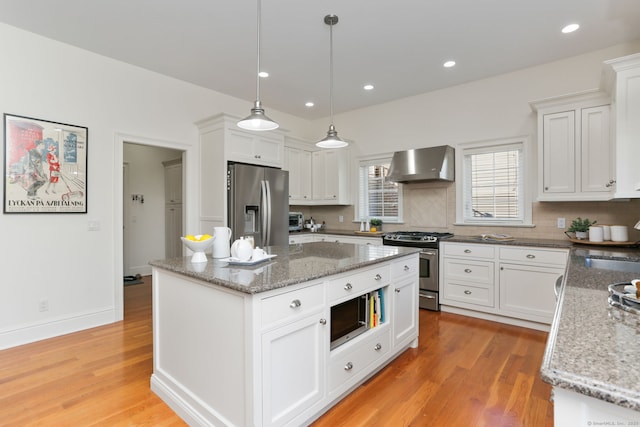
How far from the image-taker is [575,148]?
3258 millimetres

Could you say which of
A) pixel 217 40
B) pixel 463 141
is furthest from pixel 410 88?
pixel 217 40

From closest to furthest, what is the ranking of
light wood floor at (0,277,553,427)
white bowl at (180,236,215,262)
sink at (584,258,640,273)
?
light wood floor at (0,277,553,427) → white bowl at (180,236,215,262) → sink at (584,258,640,273)

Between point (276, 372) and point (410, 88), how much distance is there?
4052mm

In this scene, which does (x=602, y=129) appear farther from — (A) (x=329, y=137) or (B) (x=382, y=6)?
(A) (x=329, y=137)

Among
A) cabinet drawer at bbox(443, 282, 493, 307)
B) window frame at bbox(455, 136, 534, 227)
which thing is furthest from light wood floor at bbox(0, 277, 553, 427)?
window frame at bbox(455, 136, 534, 227)

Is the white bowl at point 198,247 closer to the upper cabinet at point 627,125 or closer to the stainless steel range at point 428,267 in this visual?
the stainless steel range at point 428,267

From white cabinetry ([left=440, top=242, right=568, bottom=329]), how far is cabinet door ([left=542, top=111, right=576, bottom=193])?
0.69 m

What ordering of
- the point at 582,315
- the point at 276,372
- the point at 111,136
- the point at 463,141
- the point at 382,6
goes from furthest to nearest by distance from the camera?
the point at 463,141 → the point at 111,136 → the point at 382,6 → the point at 276,372 → the point at 582,315

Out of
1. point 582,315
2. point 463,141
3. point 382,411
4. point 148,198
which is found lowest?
point 382,411

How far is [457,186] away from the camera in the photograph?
14.4 feet

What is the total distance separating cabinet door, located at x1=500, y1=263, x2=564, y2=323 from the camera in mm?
3287

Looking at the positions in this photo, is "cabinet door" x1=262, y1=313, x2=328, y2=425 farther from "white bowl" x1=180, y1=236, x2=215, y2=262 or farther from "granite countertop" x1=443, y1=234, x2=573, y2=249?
"granite countertop" x1=443, y1=234, x2=573, y2=249

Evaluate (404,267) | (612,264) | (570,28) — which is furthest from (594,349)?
(570,28)

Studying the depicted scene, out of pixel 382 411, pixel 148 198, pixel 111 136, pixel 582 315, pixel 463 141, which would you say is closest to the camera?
pixel 582 315
